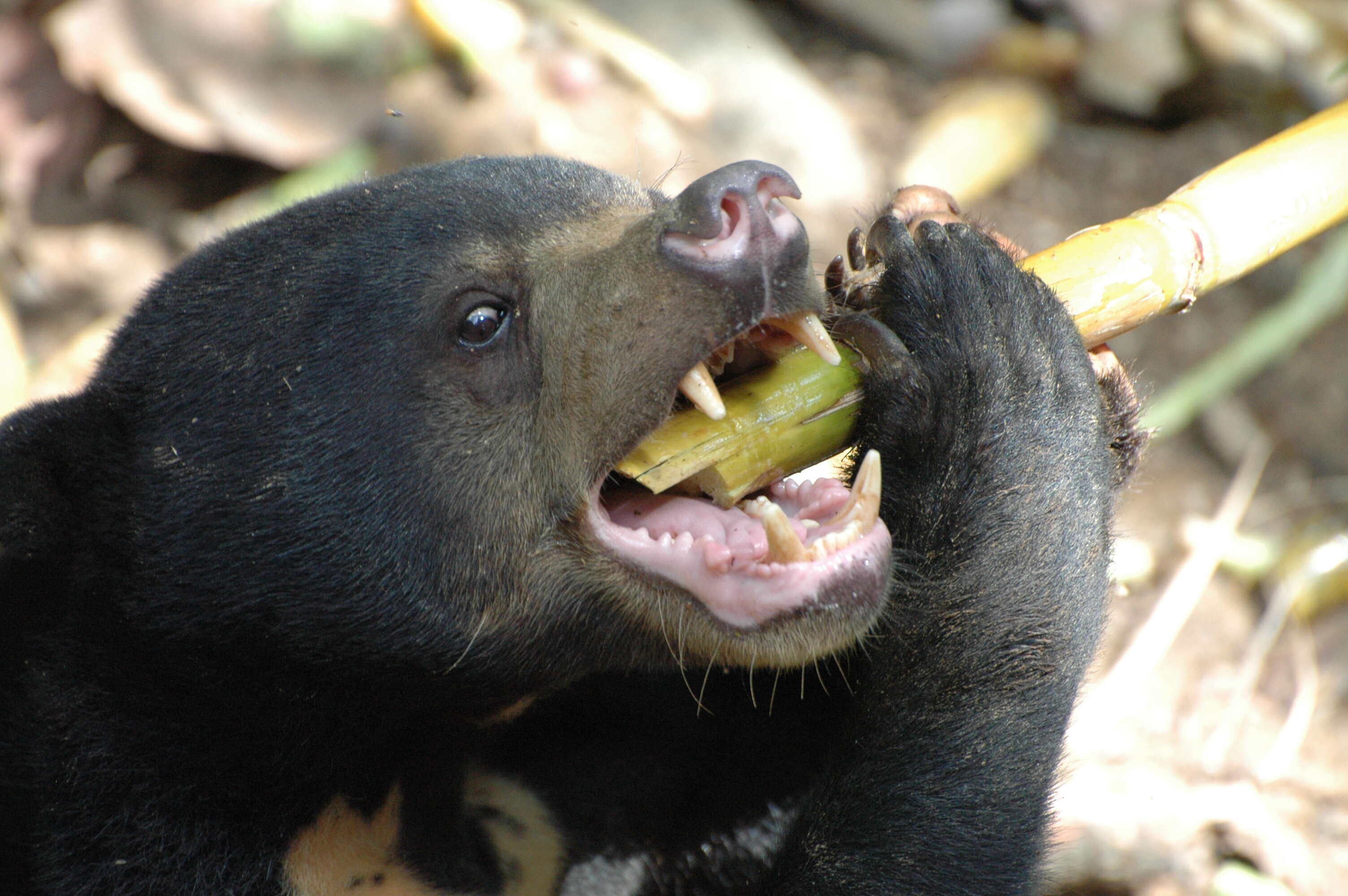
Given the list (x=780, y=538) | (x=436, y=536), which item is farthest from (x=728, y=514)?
(x=436, y=536)

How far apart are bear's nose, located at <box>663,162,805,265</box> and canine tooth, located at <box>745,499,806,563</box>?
1.62 feet

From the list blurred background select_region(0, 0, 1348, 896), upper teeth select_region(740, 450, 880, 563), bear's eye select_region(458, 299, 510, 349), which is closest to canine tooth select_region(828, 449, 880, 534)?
upper teeth select_region(740, 450, 880, 563)

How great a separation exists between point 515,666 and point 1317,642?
3.93 meters

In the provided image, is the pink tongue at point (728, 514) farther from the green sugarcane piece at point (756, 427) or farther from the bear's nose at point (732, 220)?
the bear's nose at point (732, 220)

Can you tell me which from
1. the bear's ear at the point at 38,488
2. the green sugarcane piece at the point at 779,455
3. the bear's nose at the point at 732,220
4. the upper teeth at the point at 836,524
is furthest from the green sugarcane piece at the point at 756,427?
the bear's ear at the point at 38,488

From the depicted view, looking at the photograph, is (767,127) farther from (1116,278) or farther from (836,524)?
(836,524)

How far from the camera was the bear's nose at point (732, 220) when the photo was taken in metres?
2.65

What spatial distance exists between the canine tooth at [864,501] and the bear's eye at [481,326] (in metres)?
0.80

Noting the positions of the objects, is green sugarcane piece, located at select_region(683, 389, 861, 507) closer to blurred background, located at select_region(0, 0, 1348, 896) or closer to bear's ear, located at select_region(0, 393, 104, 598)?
bear's ear, located at select_region(0, 393, 104, 598)

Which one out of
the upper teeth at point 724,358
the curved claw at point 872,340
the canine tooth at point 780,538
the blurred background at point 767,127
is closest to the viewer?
the canine tooth at point 780,538

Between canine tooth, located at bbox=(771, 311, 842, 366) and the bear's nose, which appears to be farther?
canine tooth, located at bbox=(771, 311, 842, 366)

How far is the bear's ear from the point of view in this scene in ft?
9.18

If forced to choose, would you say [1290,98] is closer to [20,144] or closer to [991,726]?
[991,726]

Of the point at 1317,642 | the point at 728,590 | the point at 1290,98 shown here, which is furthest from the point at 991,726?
the point at 1290,98
